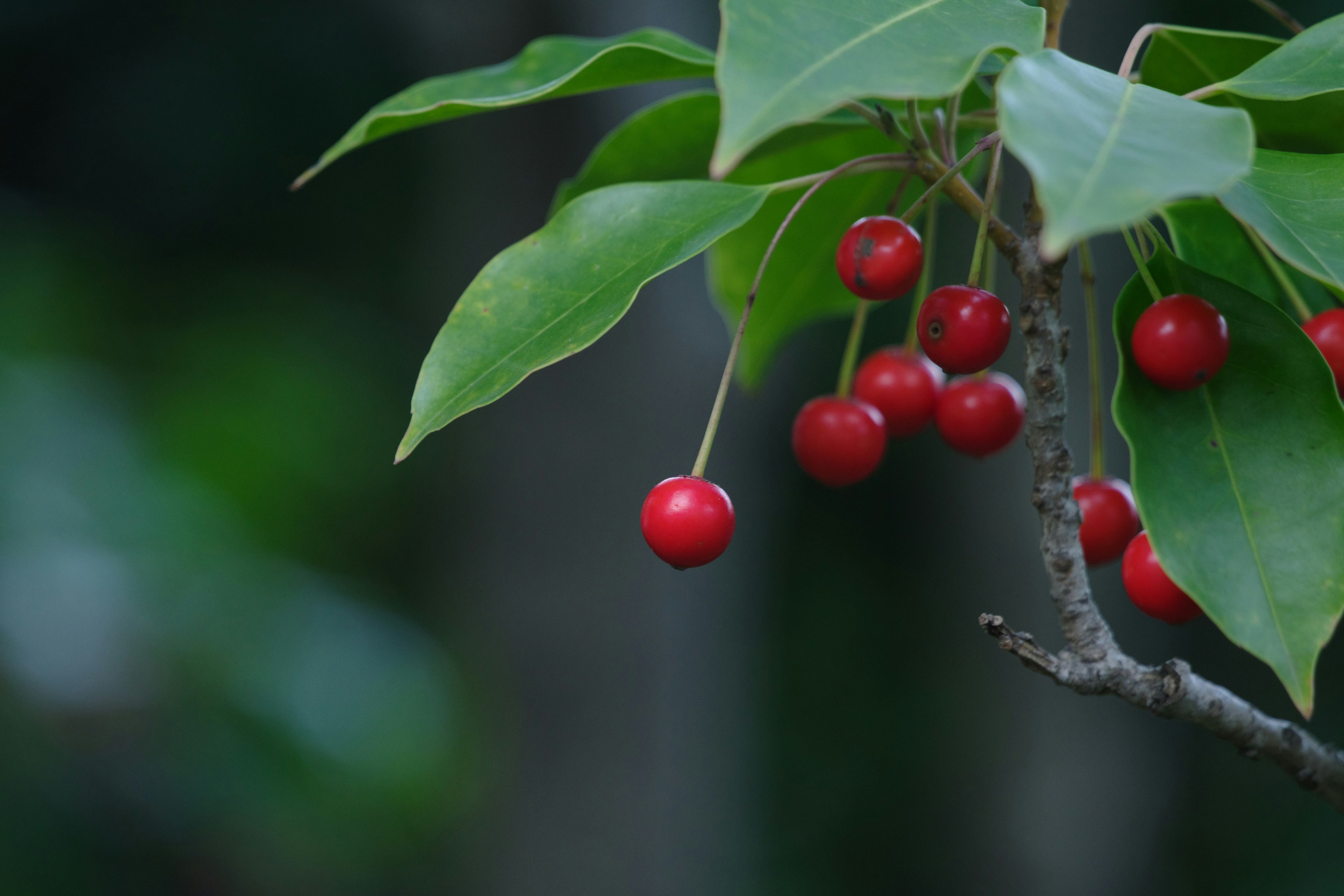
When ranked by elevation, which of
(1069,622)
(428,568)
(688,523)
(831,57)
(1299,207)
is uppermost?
(831,57)

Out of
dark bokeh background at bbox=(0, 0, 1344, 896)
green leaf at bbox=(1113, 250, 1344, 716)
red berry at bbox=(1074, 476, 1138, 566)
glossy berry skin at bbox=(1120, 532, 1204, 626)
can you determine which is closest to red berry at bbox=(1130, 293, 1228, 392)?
green leaf at bbox=(1113, 250, 1344, 716)

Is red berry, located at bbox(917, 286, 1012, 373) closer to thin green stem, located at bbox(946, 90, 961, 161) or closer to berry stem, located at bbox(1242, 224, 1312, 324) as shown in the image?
thin green stem, located at bbox(946, 90, 961, 161)

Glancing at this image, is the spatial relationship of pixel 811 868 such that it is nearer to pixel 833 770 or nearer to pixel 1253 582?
pixel 833 770

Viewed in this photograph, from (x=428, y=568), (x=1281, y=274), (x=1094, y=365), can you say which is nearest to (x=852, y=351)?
(x=1094, y=365)

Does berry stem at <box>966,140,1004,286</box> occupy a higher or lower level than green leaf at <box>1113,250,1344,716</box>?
higher

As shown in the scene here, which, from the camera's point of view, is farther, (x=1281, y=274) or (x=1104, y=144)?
(x=1281, y=274)

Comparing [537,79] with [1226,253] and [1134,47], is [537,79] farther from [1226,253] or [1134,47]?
[1226,253]

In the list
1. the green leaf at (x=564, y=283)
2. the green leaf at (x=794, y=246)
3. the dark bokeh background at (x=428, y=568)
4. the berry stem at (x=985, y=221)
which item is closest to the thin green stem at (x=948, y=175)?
the berry stem at (x=985, y=221)
